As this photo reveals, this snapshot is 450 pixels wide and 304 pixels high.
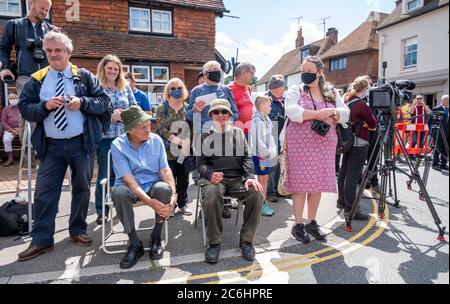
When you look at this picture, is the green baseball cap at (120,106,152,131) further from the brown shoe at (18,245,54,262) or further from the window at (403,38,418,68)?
the window at (403,38,418,68)

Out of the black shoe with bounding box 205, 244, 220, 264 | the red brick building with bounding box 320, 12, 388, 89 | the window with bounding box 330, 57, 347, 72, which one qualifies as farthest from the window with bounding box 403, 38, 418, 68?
the window with bounding box 330, 57, 347, 72

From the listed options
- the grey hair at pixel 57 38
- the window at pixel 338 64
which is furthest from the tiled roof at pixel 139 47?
the window at pixel 338 64

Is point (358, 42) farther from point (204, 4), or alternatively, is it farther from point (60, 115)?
point (60, 115)

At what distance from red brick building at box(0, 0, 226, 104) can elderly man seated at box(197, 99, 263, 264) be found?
356 inches

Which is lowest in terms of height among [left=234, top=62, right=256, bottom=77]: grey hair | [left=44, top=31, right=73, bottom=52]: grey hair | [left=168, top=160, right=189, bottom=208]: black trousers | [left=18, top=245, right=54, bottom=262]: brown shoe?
[left=18, top=245, right=54, bottom=262]: brown shoe

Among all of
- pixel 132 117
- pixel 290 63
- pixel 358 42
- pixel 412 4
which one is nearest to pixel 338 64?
pixel 358 42

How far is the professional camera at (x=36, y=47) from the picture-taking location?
4113 mm

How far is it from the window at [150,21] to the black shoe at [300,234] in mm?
11215

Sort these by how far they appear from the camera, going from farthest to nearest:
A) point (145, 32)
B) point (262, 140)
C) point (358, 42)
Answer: point (358, 42) → point (145, 32) → point (262, 140)

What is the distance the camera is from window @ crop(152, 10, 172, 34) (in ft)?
42.1

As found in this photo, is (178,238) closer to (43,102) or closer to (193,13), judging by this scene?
(43,102)

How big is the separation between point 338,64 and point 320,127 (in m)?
28.6

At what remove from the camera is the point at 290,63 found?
38.3 meters

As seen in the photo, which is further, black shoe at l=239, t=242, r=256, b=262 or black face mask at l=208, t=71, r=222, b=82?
black face mask at l=208, t=71, r=222, b=82
